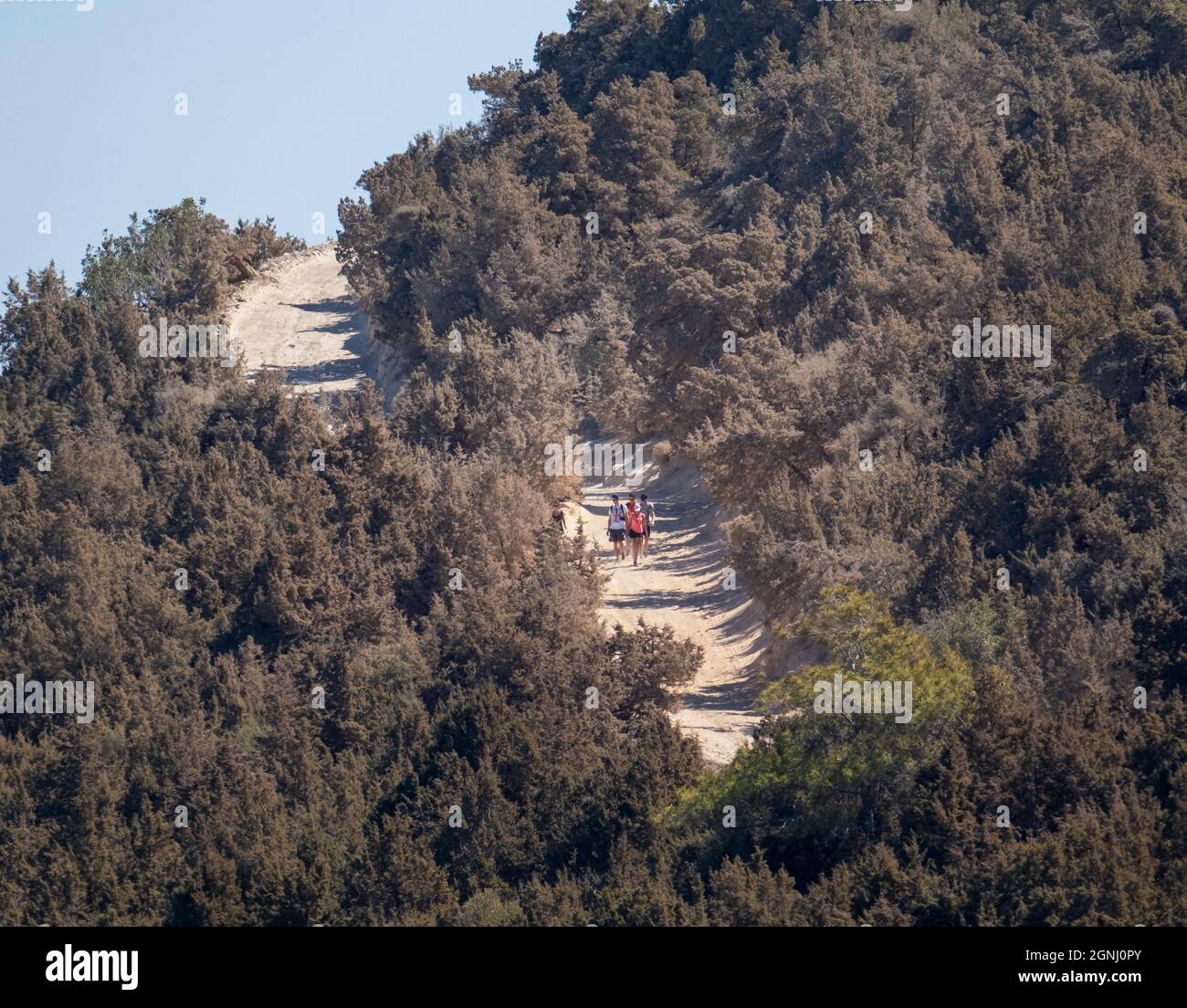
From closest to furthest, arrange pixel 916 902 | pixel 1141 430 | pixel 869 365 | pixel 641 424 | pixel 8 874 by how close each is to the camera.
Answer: pixel 916 902, pixel 8 874, pixel 1141 430, pixel 869 365, pixel 641 424

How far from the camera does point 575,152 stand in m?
35.9

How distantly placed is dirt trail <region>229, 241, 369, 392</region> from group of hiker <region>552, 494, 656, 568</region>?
10454 millimetres

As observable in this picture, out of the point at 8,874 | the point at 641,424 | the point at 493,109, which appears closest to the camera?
the point at 8,874

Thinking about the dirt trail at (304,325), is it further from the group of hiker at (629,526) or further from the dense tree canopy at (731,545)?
the group of hiker at (629,526)

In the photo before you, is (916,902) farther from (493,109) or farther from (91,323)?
(493,109)

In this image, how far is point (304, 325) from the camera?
37.6 metres

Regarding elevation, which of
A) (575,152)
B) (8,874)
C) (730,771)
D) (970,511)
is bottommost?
(8,874)

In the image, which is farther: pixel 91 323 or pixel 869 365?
pixel 91 323

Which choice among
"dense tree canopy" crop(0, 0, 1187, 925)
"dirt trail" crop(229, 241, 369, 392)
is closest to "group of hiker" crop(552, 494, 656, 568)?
"dense tree canopy" crop(0, 0, 1187, 925)

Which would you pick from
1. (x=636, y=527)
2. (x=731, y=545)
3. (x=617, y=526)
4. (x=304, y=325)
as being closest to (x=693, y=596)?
(x=731, y=545)

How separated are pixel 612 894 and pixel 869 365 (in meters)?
9.87

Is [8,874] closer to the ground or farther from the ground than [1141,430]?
closer to the ground

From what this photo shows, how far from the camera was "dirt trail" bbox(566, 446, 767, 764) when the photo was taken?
1911 centimetres
